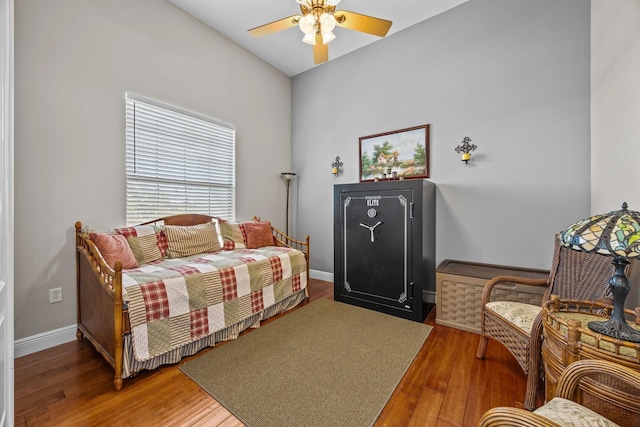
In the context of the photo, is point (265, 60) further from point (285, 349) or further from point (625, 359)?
point (625, 359)

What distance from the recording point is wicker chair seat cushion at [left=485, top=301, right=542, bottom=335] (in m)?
1.53

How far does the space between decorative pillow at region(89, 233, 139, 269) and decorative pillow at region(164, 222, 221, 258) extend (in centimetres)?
41

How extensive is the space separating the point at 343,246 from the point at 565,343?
208 cm

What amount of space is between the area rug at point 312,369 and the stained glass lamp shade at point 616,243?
110cm

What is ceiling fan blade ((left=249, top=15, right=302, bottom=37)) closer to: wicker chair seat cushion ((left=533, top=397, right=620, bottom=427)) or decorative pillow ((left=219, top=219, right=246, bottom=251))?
decorative pillow ((left=219, top=219, right=246, bottom=251))

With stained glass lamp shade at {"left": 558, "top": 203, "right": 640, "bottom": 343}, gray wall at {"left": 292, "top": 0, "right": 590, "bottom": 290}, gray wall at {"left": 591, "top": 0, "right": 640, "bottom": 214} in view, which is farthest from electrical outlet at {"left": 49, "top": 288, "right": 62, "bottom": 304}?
gray wall at {"left": 591, "top": 0, "right": 640, "bottom": 214}

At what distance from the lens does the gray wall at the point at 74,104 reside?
6.40 feet

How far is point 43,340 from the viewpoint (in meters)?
1.99

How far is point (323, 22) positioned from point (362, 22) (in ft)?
1.06

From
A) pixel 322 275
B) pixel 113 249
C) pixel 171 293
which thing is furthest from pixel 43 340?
pixel 322 275

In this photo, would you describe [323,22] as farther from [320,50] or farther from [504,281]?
[504,281]

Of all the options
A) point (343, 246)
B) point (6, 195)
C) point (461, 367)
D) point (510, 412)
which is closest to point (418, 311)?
point (461, 367)

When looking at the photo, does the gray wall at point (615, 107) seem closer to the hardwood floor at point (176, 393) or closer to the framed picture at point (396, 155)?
the hardwood floor at point (176, 393)

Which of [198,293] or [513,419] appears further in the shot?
[198,293]
